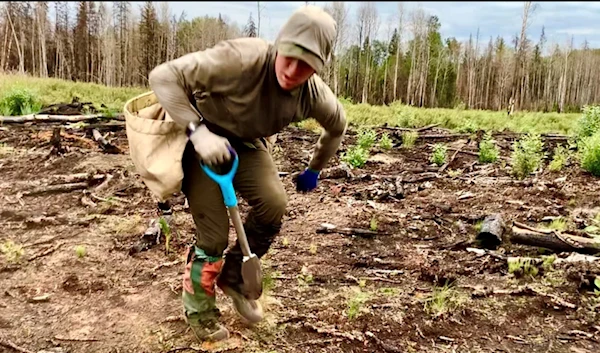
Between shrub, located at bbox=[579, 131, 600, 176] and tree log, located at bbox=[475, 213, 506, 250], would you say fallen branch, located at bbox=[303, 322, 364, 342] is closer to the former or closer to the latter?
tree log, located at bbox=[475, 213, 506, 250]

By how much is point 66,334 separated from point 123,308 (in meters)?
0.35

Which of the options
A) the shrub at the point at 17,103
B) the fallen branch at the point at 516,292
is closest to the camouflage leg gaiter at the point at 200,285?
the fallen branch at the point at 516,292

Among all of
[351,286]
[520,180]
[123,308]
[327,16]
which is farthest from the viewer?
[520,180]

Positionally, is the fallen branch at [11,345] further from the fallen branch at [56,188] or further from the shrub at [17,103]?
the shrub at [17,103]

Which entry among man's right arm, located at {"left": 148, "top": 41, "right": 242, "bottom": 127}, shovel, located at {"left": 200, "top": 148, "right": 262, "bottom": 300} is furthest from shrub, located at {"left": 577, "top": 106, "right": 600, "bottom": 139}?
man's right arm, located at {"left": 148, "top": 41, "right": 242, "bottom": 127}

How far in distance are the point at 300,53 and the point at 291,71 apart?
0.34 feet

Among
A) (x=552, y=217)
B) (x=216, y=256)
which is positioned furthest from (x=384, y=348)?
(x=552, y=217)

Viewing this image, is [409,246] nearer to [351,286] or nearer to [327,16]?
[351,286]

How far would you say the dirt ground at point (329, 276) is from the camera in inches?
113

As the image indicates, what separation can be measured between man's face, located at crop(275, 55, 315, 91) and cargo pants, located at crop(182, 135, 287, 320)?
0.48 meters

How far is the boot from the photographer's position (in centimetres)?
285

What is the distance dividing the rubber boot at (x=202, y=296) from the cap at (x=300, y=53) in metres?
1.06

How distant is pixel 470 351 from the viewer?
A: 2.79 metres

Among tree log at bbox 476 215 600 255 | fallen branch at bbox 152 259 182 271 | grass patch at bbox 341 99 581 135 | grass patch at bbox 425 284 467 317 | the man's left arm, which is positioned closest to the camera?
the man's left arm
